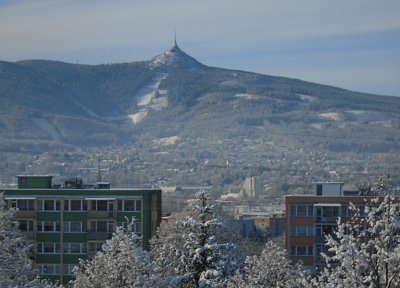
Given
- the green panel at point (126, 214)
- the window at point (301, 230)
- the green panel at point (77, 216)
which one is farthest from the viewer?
the window at point (301, 230)

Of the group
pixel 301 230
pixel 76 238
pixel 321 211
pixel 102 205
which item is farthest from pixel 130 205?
pixel 321 211

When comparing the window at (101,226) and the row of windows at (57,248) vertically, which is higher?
the window at (101,226)

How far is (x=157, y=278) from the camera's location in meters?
39.3

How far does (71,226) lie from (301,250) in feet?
45.9

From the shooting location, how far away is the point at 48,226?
234 ft

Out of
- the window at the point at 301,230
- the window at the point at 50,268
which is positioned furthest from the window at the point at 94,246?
the window at the point at 301,230

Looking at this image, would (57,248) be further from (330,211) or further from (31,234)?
(330,211)

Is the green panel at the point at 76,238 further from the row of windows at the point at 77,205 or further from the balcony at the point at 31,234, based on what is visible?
the balcony at the point at 31,234

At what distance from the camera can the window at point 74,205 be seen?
7131cm

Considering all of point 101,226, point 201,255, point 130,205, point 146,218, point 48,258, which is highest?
point 201,255

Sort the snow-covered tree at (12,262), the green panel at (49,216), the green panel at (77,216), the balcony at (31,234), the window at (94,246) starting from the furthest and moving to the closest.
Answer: the green panel at (49,216) → the green panel at (77,216) → the balcony at (31,234) → the window at (94,246) → the snow-covered tree at (12,262)

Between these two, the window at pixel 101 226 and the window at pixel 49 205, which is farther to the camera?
the window at pixel 49 205

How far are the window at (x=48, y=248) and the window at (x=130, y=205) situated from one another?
4.18 metres

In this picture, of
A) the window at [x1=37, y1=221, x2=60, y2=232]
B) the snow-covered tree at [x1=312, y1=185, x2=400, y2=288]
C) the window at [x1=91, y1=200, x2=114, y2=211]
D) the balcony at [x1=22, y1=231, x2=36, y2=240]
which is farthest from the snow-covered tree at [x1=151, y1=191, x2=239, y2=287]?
the window at [x1=37, y1=221, x2=60, y2=232]
